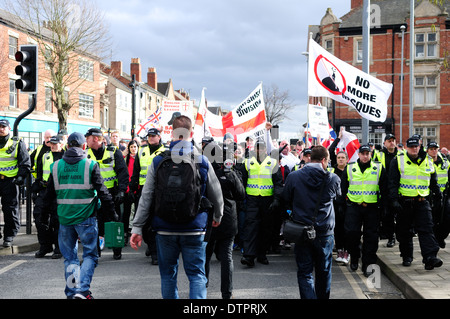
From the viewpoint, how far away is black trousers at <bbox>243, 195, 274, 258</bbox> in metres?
7.64

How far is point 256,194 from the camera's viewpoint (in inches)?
310

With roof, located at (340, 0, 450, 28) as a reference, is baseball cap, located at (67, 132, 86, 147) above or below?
below

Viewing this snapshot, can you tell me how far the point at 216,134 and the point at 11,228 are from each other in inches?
249

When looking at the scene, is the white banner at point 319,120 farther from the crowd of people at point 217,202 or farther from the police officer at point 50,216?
the police officer at point 50,216

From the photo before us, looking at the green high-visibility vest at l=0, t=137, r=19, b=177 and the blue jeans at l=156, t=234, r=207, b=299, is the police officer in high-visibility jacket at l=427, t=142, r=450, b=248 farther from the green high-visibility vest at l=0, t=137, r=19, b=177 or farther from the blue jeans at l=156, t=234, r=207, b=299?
the green high-visibility vest at l=0, t=137, r=19, b=177

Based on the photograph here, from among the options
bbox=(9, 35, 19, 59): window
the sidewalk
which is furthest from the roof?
the sidewalk

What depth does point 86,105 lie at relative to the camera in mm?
40656

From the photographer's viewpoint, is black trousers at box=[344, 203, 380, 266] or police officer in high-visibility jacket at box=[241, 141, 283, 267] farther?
police officer in high-visibility jacket at box=[241, 141, 283, 267]

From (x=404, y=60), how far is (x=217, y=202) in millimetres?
36374

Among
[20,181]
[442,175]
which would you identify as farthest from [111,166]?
[442,175]

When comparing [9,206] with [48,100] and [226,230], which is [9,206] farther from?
[48,100]

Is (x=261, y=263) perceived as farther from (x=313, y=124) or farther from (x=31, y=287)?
(x=313, y=124)

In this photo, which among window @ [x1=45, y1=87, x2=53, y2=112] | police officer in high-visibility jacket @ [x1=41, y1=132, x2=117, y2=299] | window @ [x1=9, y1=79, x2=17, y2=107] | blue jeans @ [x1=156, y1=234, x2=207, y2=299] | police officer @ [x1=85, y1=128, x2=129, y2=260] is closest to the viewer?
blue jeans @ [x1=156, y1=234, x2=207, y2=299]
